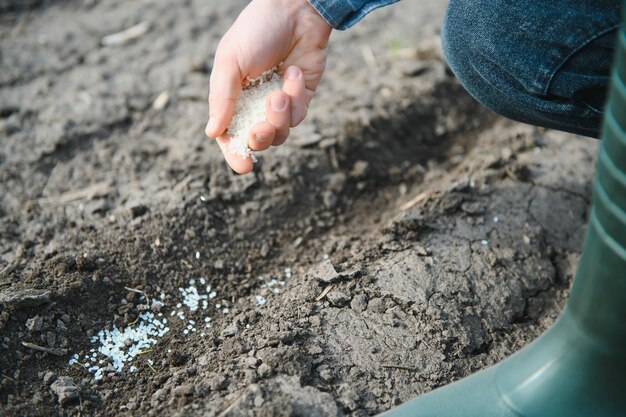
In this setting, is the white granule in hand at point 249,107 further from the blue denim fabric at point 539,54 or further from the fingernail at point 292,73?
the blue denim fabric at point 539,54

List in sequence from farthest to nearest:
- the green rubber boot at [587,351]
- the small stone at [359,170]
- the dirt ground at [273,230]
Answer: the small stone at [359,170] < the dirt ground at [273,230] < the green rubber boot at [587,351]

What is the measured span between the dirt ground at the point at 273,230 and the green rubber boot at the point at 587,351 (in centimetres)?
20

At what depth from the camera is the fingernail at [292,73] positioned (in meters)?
1.73

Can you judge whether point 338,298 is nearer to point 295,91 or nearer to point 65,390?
point 295,91

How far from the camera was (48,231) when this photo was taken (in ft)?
6.63

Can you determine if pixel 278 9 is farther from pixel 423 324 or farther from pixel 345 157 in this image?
pixel 423 324

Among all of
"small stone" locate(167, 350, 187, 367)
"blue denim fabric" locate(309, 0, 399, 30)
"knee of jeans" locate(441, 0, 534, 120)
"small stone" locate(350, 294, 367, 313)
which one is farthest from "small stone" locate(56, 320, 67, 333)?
"knee of jeans" locate(441, 0, 534, 120)

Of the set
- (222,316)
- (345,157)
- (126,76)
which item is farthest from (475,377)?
(126,76)

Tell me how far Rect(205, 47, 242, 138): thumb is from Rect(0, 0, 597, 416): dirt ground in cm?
41

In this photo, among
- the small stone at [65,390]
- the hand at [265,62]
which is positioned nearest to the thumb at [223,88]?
the hand at [265,62]

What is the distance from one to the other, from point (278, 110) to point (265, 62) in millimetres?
174

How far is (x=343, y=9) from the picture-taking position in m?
1.72

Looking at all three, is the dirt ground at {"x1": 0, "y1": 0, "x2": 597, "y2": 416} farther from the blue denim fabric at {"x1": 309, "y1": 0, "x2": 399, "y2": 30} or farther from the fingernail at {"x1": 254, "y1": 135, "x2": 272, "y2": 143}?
the blue denim fabric at {"x1": 309, "y1": 0, "x2": 399, "y2": 30}

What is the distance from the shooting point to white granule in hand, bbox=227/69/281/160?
1.73 meters
